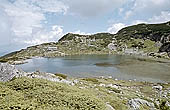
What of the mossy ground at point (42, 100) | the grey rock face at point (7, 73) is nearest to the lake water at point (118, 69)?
the grey rock face at point (7, 73)

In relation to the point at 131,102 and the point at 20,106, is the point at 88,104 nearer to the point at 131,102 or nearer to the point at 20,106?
the point at 20,106

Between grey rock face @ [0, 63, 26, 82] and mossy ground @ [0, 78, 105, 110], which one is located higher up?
grey rock face @ [0, 63, 26, 82]

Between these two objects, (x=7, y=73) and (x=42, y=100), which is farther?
(x=7, y=73)

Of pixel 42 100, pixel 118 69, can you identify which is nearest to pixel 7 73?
pixel 42 100

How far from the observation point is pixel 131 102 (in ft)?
76.3

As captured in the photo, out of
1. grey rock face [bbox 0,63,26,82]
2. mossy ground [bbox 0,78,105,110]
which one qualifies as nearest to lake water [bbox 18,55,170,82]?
grey rock face [bbox 0,63,26,82]

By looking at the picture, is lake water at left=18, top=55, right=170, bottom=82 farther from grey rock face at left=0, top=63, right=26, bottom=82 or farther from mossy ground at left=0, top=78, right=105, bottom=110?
mossy ground at left=0, top=78, right=105, bottom=110

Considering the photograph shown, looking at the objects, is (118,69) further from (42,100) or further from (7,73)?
(42,100)

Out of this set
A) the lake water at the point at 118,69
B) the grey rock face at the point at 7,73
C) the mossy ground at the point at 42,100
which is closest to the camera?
the mossy ground at the point at 42,100

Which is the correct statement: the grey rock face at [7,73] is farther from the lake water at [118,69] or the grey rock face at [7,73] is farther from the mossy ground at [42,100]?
the lake water at [118,69]

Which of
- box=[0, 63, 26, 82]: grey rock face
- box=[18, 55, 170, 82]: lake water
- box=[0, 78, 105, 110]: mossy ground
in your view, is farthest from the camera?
box=[18, 55, 170, 82]: lake water

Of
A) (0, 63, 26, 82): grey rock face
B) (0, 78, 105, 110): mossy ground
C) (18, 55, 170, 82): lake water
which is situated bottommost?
(18, 55, 170, 82): lake water

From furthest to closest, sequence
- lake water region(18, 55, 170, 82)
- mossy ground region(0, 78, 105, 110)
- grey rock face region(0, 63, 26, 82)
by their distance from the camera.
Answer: lake water region(18, 55, 170, 82) < grey rock face region(0, 63, 26, 82) < mossy ground region(0, 78, 105, 110)

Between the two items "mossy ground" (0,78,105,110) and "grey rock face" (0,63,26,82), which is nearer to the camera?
"mossy ground" (0,78,105,110)
